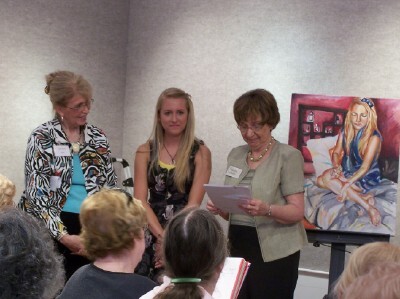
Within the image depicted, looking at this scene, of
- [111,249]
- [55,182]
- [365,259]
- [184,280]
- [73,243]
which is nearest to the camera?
[184,280]

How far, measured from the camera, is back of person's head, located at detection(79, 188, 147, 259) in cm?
289

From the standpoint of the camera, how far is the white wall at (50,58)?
521 cm

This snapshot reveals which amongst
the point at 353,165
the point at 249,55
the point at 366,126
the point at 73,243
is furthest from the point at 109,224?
the point at 249,55

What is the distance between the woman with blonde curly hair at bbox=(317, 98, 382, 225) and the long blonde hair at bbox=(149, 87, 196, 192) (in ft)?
3.73

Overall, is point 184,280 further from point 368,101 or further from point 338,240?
point 368,101

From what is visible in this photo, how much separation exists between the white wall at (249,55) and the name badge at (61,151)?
75.4 inches

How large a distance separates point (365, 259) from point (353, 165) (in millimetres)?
2605

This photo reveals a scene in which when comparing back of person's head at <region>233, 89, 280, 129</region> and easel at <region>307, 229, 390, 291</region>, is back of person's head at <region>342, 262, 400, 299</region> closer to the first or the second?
back of person's head at <region>233, 89, 280, 129</region>

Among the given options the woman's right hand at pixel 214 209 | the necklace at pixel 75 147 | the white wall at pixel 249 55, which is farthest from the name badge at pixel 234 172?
the white wall at pixel 249 55

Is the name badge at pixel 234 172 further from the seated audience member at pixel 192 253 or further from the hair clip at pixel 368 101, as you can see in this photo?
the seated audience member at pixel 192 253

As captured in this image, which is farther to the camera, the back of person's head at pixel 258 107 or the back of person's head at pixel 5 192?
the back of person's head at pixel 258 107

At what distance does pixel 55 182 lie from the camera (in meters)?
4.25

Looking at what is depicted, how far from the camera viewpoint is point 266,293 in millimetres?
4055

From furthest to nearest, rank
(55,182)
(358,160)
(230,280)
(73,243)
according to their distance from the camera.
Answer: (358,160) < (55,182) < (73,243) < (230,280)
